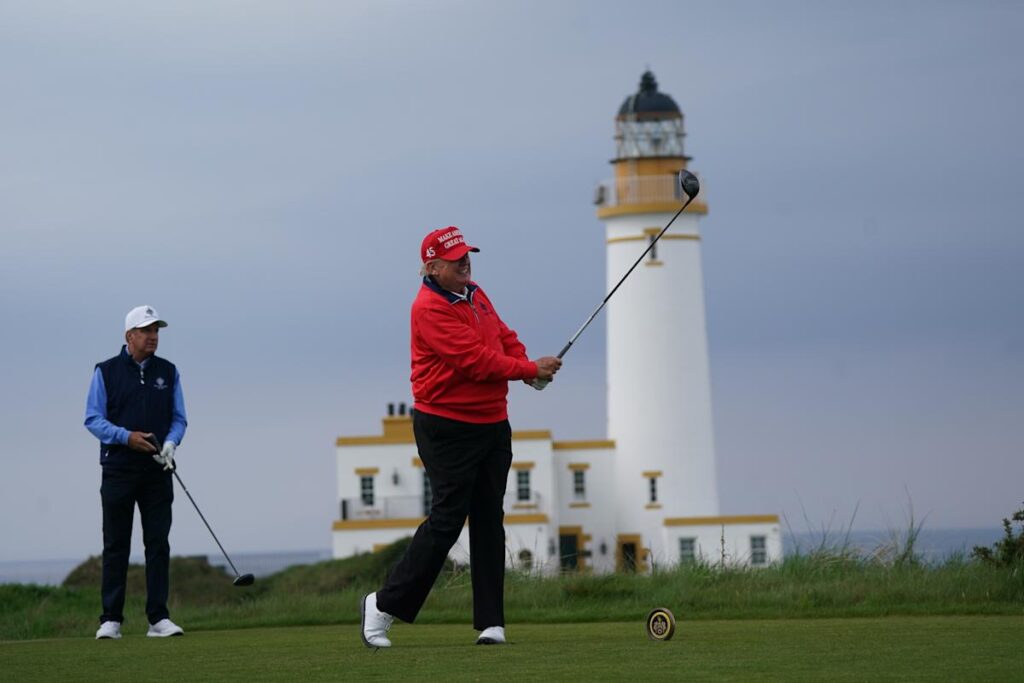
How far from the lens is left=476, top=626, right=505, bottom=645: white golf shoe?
8828 mm

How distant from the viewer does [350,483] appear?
169 feet

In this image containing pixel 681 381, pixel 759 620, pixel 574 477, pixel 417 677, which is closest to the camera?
pixel 417 677

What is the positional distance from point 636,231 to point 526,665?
41894 mm

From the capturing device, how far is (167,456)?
35.6ft

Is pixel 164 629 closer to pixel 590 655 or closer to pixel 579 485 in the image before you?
pixel 590 655

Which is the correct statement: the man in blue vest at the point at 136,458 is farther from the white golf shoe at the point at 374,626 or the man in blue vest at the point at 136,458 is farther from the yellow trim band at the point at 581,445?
the yellow trim band at the point at 581,445

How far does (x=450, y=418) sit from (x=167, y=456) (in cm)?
269

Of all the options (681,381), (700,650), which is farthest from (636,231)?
(700,650)

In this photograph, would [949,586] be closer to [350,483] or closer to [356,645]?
[356,645]

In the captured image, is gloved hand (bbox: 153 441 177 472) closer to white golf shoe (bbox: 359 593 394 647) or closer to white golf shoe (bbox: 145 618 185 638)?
white golf shoe (bbox: 145 618 185 638)

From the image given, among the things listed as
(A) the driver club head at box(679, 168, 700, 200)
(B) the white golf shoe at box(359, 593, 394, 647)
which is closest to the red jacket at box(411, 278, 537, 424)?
(B) the white golf shoe at box(359, 593, 394, 647)

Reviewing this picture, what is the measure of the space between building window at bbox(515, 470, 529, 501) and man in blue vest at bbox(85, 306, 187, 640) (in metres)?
40.0

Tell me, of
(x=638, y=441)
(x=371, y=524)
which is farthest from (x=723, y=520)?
(x=371, y=524)

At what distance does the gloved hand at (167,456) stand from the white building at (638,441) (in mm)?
36480
